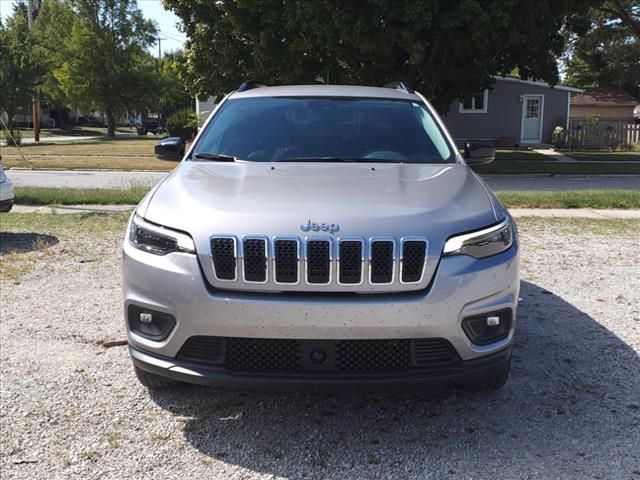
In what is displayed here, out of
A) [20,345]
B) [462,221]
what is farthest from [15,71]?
[462,221]

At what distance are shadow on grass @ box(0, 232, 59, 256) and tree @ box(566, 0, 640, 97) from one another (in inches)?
1432

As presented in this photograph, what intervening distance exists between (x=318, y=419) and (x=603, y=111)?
137ft

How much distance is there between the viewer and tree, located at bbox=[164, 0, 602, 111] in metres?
14.9

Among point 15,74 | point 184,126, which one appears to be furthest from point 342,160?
point 15,74

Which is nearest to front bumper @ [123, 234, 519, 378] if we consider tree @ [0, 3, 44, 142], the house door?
the house door

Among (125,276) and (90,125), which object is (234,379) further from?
(90,125)

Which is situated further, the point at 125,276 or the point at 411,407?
the point at 411,407

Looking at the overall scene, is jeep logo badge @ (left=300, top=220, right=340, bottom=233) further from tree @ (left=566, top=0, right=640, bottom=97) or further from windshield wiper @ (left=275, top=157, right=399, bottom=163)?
tree @ (left=566, top=0, right=640, bottom=97)

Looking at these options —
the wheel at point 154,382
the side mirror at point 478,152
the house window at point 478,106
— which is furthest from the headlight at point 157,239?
the house window at point 478,106

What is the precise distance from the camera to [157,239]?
3.06 m

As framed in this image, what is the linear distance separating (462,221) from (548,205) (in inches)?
324

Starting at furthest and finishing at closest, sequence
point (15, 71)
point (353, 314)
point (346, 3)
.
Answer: point (15, 71), point (346, 3), point (353, 314)

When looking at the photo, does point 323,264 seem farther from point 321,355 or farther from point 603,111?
point 603,111

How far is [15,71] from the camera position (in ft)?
118
